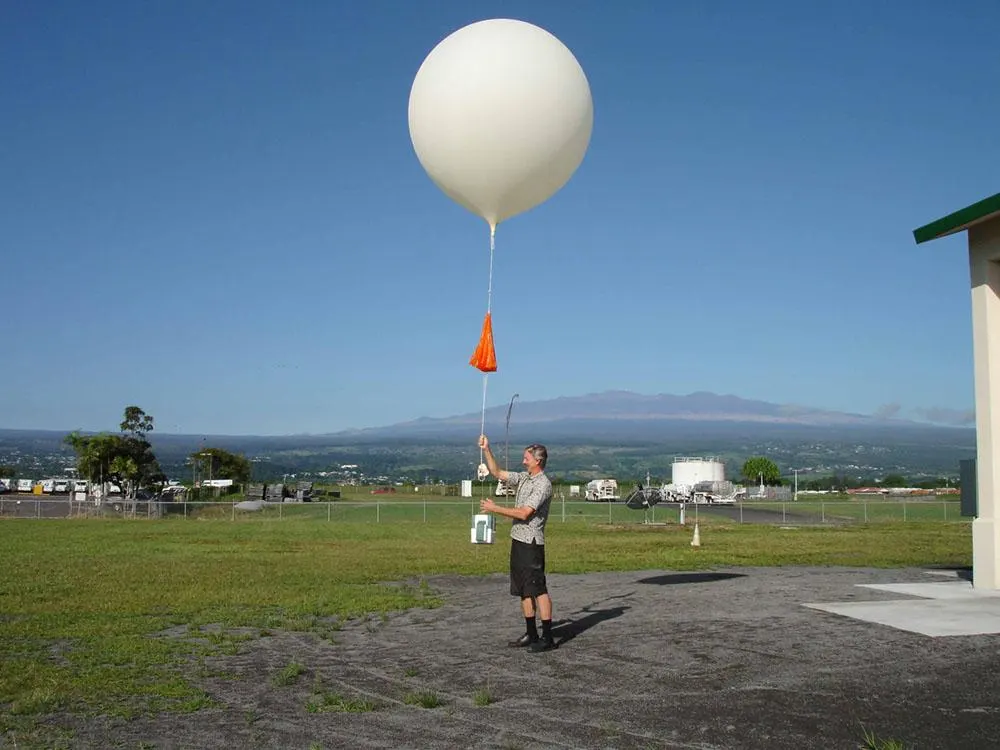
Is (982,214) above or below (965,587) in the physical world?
above

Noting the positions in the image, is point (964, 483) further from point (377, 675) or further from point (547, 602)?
point (377, 675)

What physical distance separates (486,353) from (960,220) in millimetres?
6981

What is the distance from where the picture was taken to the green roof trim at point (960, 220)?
470 inches

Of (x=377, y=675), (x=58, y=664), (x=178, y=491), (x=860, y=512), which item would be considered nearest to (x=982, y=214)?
(x=377, y=675)

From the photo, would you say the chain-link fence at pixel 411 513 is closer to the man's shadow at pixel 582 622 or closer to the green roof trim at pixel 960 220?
the green roof trim at pixel 960 220

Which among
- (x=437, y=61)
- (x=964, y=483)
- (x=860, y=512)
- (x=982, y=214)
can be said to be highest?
(x=437, y=61)

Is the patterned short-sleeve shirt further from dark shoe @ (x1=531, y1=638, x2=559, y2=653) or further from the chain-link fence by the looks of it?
the chain-link fence

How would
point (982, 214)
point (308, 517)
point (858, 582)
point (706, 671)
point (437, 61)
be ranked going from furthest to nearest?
1. point (308, 517)
2. point (858, 582)
3. point (982, 214)
4. point (437, 61)
5. point (706, 671)

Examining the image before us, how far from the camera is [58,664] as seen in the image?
8.53 m

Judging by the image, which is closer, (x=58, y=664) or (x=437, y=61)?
(x=58, y=664)

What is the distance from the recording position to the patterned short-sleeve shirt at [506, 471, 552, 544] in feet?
29.5

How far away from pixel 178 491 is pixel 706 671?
57.9 meters

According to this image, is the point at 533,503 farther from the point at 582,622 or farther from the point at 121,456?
the point at 121,456

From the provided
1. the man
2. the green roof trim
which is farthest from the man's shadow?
the green roof trim
